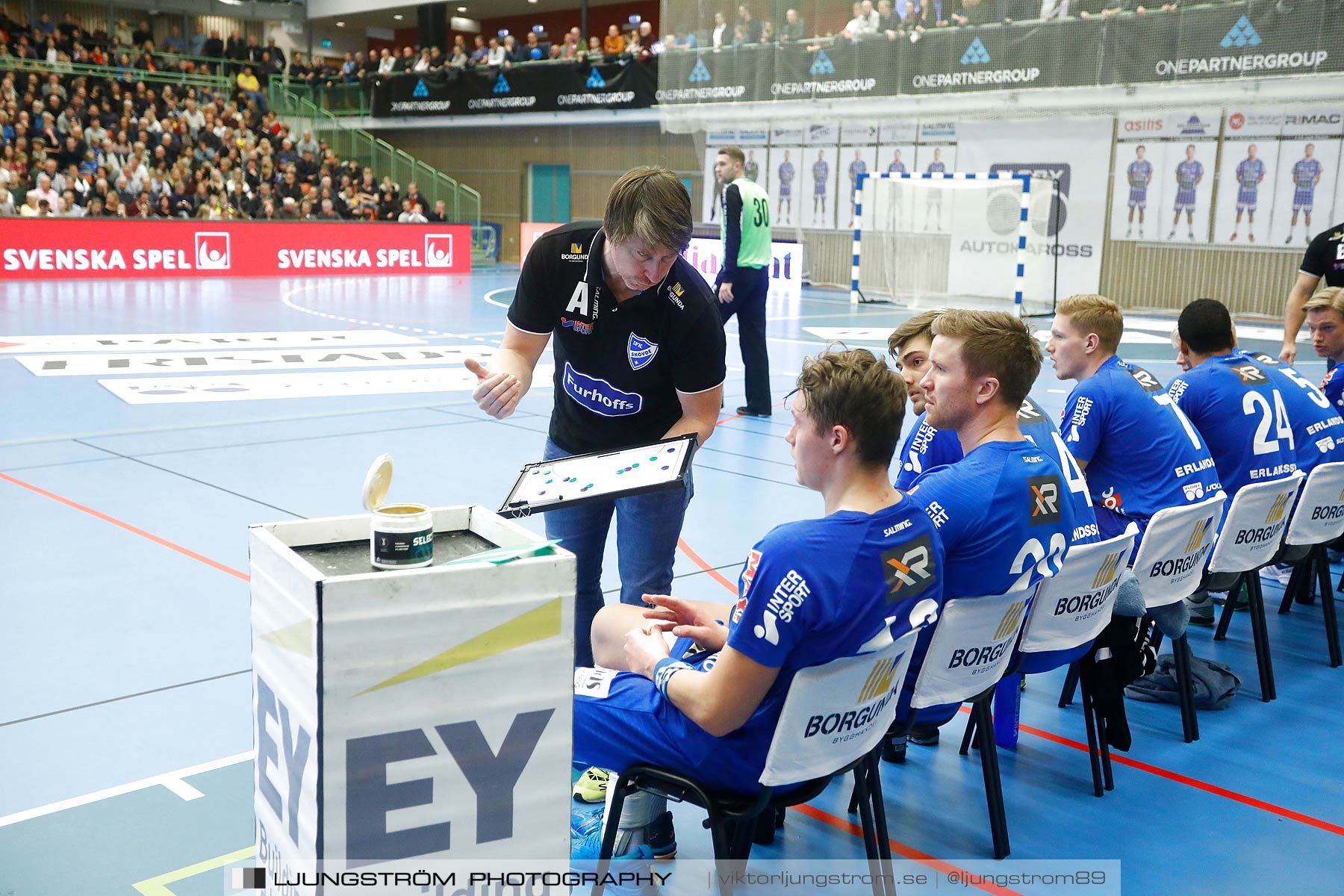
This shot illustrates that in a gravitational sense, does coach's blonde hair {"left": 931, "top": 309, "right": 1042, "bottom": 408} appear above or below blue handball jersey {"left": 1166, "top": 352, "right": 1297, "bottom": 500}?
above

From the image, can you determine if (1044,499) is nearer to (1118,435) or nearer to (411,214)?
(1118,435)

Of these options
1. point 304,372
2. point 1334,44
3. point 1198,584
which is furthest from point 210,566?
point 1334,44

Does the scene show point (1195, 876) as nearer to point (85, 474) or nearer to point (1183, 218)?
point (85, 474)

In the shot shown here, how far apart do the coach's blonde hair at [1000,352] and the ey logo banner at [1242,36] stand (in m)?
16.2

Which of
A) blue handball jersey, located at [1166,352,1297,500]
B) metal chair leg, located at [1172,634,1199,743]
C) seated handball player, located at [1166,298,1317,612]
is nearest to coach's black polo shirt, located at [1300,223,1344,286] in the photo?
seated handball player, located at [1166,298,1317,612]

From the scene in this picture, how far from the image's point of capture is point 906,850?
2967 millimetres

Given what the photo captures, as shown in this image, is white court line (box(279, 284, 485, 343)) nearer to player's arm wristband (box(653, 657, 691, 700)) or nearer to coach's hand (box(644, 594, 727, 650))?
coach's hand (box(644, 594, 727, 650))

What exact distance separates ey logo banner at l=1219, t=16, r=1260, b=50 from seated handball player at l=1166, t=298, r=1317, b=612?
1410cm

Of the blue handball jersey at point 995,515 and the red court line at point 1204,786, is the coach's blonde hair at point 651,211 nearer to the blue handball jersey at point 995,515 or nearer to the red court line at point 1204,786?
the blue handball jersey at point 995,515

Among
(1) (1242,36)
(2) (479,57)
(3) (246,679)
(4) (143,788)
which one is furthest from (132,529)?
(2) (479,57)

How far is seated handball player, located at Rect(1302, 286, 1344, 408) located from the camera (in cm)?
538

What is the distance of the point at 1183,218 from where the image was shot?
60.1 feet

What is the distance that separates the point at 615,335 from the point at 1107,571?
4.96 feet

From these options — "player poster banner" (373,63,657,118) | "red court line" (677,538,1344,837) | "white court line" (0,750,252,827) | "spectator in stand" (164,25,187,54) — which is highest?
"spectator in stand" (164,25,187,54)
